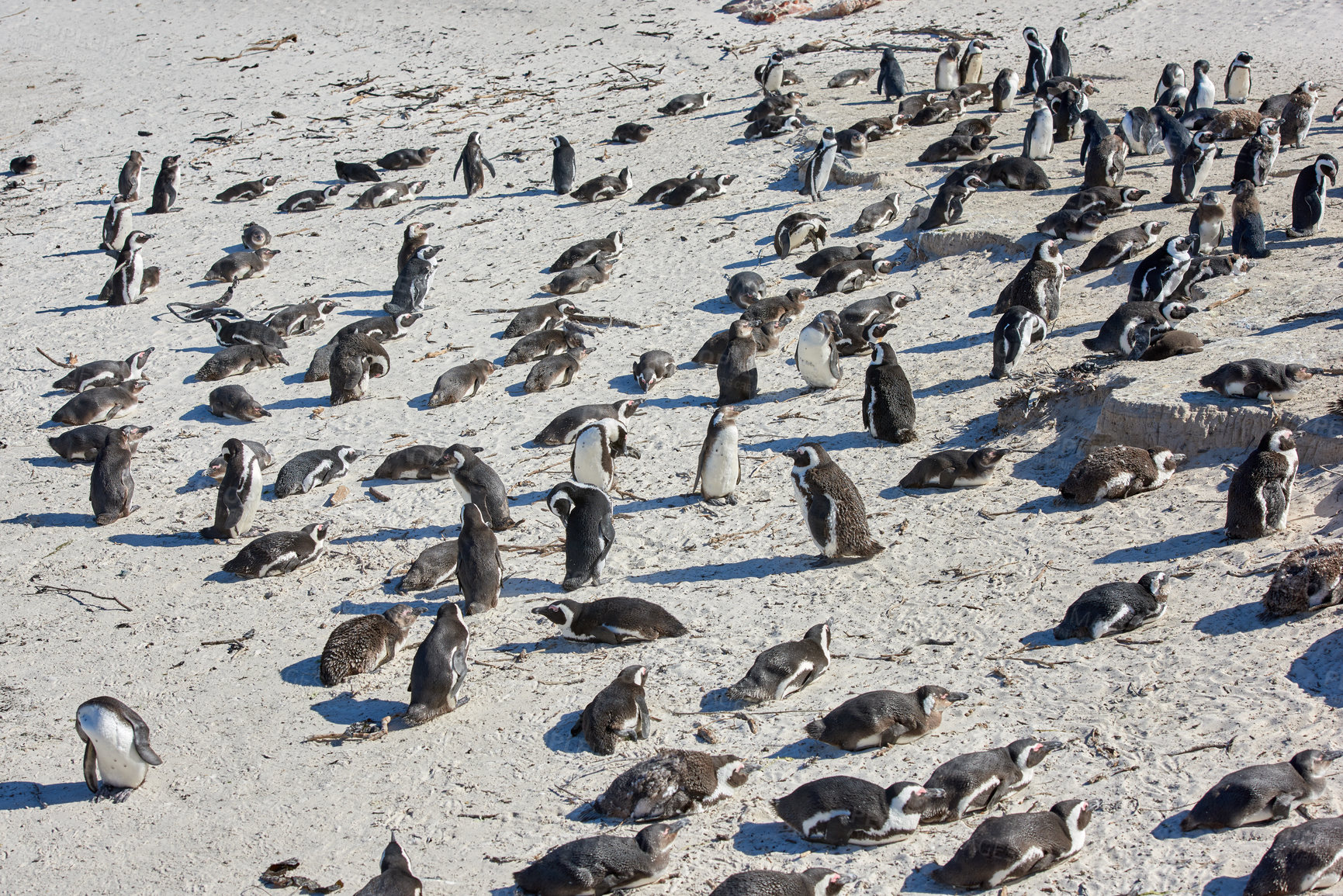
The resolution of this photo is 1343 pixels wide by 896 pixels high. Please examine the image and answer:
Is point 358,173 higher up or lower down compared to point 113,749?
higher up

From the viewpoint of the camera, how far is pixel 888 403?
854 centimetres

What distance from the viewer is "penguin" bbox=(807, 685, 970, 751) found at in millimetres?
5121

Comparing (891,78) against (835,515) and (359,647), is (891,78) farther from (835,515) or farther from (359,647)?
(359,647)

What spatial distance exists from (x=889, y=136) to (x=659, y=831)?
13610mm

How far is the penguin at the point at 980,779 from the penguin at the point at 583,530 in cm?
292

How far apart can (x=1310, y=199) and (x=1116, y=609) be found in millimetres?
6801

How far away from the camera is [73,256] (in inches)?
612

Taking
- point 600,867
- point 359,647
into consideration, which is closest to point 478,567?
point 359,647

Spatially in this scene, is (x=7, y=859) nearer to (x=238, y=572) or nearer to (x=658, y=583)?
(x=238, y=572)

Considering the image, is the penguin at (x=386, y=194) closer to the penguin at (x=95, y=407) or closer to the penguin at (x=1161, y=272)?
the penguin at (x=95, y=407)

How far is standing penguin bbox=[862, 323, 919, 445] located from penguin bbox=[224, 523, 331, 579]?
13.8 feet

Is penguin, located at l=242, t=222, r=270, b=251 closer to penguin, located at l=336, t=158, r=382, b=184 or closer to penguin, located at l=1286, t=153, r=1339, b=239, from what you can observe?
penguin, located at l=336, t=158, r=382, b=184

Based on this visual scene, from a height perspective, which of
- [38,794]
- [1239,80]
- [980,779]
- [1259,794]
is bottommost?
[38,794]

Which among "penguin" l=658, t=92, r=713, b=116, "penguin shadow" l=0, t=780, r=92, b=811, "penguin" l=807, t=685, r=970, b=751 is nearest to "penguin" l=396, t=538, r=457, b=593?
"penguin shadow" l=0, t=780, r=92, b=811
